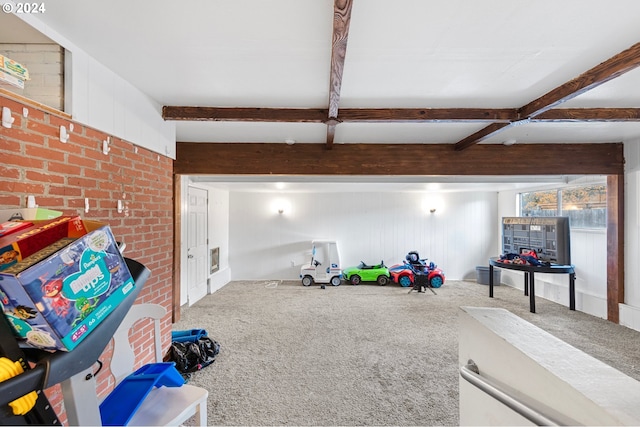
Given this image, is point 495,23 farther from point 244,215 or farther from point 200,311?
point 244,215

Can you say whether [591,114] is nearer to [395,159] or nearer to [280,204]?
[395,159]

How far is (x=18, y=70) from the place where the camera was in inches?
51.4

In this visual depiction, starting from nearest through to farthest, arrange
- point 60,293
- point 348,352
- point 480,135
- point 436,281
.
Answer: point 60,293
point 348,352
point 480,135
point 436,281

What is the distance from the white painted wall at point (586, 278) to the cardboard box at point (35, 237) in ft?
18.7

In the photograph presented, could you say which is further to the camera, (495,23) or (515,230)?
(515,230)

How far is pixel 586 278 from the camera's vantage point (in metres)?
4.32

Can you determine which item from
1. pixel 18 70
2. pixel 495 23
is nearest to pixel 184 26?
pixel 18 70

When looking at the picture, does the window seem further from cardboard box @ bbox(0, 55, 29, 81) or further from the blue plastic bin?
Answer: cardboard box @ bbox(0, 55, 29, 81)

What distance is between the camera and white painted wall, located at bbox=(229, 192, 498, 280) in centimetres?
643

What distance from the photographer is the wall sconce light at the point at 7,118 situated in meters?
1.28

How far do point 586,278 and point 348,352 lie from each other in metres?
4.09

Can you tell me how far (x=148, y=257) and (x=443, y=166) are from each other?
3.39 meters

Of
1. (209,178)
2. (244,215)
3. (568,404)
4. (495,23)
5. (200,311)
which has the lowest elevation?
(200,311)

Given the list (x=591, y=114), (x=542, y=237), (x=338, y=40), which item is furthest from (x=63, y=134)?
(x=542, y=237)
